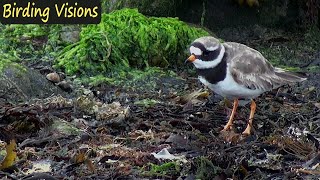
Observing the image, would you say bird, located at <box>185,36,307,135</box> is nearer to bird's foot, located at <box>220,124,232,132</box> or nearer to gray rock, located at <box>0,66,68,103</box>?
bird's foot, located at <box>220,124,232,132</box>

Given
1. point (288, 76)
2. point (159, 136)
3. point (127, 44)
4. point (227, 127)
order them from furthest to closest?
point (127, 44), point (288, 76), point (227, 127), point (159, 136)

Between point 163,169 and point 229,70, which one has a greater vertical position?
point 229,70

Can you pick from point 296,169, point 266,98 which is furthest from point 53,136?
point 266,98

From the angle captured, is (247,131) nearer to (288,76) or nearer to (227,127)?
(227,127)

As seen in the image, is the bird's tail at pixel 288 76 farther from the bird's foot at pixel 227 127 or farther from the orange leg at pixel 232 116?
the bird's foot at pixel 227 127

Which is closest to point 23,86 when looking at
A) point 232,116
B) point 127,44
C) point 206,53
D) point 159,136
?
point 127,44

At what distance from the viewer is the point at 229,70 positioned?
5.70 metres

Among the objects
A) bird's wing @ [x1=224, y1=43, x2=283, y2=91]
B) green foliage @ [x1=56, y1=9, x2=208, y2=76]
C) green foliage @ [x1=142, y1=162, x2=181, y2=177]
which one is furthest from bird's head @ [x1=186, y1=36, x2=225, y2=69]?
green foliage @ [x1=56, y1=9, x2=208, y2=76]

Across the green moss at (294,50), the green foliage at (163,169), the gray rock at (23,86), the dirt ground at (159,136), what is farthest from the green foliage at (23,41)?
the green foliage at (163,169)

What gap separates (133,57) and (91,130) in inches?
95.1

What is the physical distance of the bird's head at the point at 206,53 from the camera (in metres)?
5.68

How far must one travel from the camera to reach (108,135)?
5.54 meters

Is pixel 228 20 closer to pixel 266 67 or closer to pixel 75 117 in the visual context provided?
pixel 266 67

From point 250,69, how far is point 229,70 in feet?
0.90
